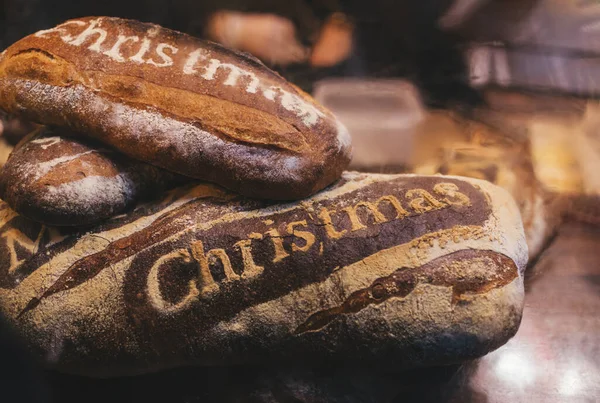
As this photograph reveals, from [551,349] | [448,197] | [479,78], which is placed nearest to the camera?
[448,197]

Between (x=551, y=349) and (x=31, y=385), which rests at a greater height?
(x=31, y=385)

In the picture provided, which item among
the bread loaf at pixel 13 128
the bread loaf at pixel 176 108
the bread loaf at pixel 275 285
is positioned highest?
the bread loaf at pixel 176 108

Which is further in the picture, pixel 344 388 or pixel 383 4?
pixel 383 4

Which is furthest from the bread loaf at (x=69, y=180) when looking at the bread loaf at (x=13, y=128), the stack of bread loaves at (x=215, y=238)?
the bread loaf at (x=13, y=128)

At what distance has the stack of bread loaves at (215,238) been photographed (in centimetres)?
105

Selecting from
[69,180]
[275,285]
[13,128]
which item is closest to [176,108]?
[69,180]

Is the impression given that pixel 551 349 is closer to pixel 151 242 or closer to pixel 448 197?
pixel 448 197

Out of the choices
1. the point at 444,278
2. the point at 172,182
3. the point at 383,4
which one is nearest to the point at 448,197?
the point at 444,278

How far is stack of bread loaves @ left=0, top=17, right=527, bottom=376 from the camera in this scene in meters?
1.05

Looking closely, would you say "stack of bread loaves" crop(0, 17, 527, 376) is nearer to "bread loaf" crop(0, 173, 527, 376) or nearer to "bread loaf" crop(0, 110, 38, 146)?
"bread loaf" crop(0, 173, 527, 376)

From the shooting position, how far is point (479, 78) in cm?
185

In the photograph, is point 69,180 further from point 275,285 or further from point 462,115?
point 462,115

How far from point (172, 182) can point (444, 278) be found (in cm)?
65

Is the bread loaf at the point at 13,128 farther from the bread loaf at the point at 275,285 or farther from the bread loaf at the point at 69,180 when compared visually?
the bread loaf at the point at 275,285
